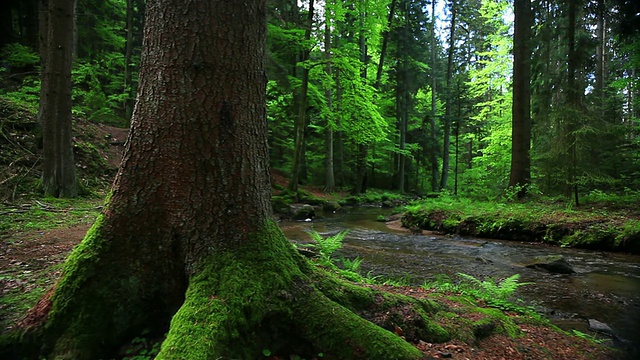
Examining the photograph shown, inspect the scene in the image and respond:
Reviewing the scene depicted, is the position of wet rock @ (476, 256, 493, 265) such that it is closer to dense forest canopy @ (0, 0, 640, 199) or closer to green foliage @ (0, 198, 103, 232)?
dense forest canopy @ (0, 0, 640, 199)

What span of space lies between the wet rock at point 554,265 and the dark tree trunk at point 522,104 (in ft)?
21.5

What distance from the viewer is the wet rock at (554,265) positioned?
22.9 feet

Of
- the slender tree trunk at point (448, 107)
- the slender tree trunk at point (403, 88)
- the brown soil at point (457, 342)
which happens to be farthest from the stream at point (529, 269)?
the slender tree trunk at point (448, 107)

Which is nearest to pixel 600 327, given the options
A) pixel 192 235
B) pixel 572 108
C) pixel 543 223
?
pixel 192 235

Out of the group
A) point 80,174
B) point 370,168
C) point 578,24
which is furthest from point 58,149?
point 370,168

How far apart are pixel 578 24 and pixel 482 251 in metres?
11.1

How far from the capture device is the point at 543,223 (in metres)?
10.1

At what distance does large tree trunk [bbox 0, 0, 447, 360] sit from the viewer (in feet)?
8.10

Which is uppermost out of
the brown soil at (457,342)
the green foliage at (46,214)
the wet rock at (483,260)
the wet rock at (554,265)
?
the green foliage at (46,214)

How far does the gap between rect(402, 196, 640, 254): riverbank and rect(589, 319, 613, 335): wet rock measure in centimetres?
520

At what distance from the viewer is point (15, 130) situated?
10.3 metres

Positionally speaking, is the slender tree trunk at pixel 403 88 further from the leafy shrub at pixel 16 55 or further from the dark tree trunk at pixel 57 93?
the leafy shrub at pixel 16 55

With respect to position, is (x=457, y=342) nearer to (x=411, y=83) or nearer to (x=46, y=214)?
(x=46, y=214)

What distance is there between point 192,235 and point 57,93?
8.28m
